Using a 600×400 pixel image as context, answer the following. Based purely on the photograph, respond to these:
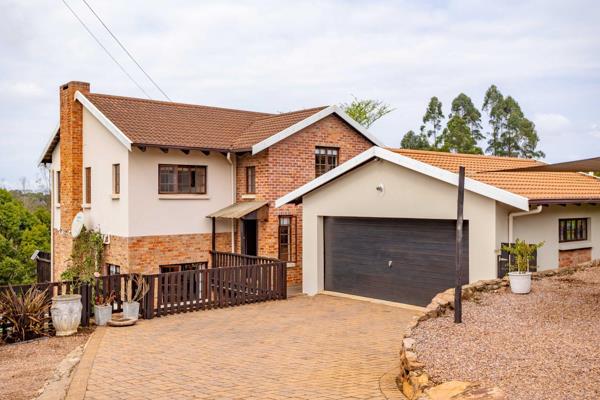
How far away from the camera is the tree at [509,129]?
171ft

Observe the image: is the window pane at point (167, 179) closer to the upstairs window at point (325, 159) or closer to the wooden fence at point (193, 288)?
the wooden fence at point (193, 288)

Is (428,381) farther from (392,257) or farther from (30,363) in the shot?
(392,257)

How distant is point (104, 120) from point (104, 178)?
2.24m

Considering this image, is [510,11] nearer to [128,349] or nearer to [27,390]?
[128,349]

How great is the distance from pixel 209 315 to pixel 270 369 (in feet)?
19.4

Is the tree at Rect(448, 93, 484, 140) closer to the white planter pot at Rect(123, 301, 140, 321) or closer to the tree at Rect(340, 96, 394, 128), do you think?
the tree at Rect(340, 96, 394, 128)

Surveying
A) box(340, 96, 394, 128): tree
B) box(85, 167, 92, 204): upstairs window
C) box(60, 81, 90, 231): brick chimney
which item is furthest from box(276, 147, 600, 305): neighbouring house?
box(340, 96, 394, 128): tree

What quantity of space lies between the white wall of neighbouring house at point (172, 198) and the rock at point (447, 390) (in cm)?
1473

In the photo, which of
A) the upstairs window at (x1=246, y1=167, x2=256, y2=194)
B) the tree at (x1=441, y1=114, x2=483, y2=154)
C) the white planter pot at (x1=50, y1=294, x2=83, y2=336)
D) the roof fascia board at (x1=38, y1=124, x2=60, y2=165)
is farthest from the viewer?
the tree at (x1=441, y1=114, x2=483, y2=154)

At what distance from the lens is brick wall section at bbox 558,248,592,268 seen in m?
15.8

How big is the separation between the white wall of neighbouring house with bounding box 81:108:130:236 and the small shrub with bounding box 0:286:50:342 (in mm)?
7131

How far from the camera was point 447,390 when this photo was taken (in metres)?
6.31

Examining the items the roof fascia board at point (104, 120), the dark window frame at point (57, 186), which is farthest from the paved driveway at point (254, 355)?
the dark window frame at point (57, 186)

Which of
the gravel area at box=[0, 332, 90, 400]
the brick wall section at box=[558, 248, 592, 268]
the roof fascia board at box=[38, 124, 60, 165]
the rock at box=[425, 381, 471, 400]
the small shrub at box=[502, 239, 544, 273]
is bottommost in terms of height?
the gravel area at box=[0, 332, 90, 400]
